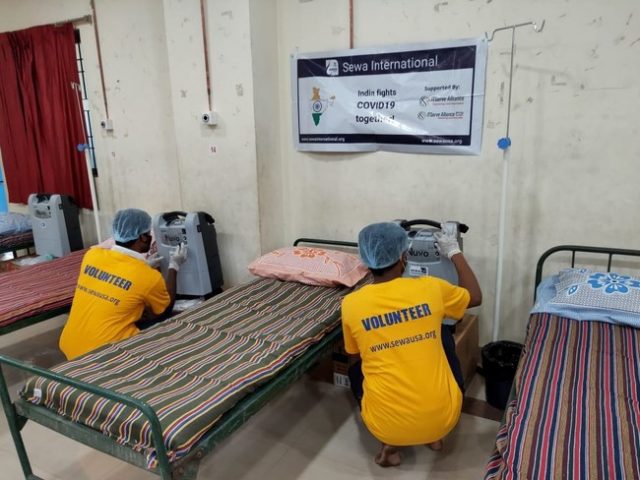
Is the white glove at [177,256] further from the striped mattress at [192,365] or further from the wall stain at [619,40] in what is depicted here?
the wall stain at [619,40]

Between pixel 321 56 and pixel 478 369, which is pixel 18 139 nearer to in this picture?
pixel 321 56

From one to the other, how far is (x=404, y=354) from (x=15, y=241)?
397 centimetres

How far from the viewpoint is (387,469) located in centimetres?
209

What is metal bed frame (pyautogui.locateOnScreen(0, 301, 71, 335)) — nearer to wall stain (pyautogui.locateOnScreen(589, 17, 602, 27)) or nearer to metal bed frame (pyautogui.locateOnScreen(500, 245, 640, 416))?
metal bed frame (pyautogui.locateOnScreen(500, 245, 640, 416))

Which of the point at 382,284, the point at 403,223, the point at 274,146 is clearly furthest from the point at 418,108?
the point at 382,284

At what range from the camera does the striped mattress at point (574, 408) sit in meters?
1.35

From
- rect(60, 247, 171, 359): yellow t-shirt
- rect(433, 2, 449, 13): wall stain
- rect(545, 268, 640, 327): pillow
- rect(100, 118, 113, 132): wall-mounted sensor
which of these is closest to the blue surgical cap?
rect(60, 247, 171, 359): yellow t-shirt

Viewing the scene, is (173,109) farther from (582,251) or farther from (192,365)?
(582,251)

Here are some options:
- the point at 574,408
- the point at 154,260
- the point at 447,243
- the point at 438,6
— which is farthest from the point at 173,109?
the point at 574,408

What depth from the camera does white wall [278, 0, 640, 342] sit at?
2424 millimetres

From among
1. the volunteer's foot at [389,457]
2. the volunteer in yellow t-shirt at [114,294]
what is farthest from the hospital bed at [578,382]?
the volunteer in yellow t-shirt at [114,294]

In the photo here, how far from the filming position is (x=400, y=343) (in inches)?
71.7

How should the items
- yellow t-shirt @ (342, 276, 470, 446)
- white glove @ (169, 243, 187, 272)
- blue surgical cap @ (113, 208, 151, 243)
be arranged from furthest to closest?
white glove @ (169, 243, 187, 272) < blue surgical cap @ (113, 208, 151, 243) < yellow t-shirt @ (342, 276, 470, 446)

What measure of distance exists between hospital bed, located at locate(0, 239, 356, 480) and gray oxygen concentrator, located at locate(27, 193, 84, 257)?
225 cm
